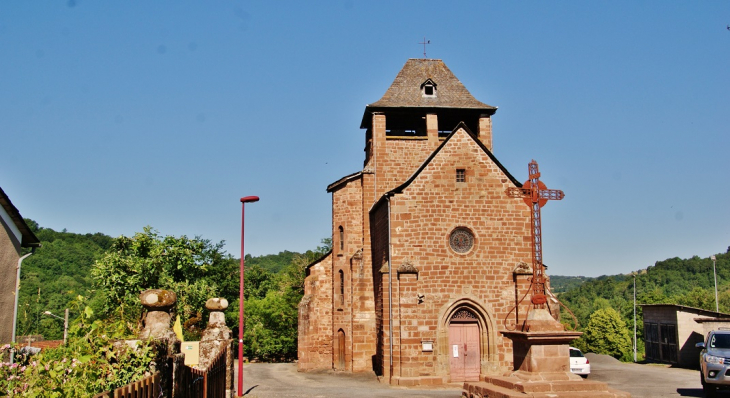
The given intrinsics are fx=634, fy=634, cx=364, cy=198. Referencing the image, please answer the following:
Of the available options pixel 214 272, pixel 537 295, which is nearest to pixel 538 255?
pixel 537 295

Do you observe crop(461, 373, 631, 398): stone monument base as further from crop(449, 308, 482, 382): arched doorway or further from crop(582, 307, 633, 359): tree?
crop(582, 307, 633, 359): tree

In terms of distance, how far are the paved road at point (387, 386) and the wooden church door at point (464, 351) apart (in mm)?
937

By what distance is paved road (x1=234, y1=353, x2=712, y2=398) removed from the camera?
18.7 m

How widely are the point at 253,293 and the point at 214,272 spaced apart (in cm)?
939

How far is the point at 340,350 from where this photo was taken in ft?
93.0

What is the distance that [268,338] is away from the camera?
45125 millimetres

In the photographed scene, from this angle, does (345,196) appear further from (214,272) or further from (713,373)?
(214,272)

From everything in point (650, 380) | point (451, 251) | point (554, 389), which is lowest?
point (650, 380)

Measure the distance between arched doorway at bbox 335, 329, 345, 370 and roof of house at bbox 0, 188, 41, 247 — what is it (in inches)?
512

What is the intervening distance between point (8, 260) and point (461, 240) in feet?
49.0

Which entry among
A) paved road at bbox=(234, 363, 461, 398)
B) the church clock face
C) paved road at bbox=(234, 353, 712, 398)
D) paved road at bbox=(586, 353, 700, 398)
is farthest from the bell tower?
paved road at bbox=(586, 353, 700, 398)

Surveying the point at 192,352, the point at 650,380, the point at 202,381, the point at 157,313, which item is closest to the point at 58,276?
the point at 192,352

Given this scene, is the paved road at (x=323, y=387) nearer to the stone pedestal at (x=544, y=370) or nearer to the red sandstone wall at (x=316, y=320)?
the red sandstone wall at (x=316, y=320)

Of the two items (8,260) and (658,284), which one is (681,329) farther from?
(658,284)
